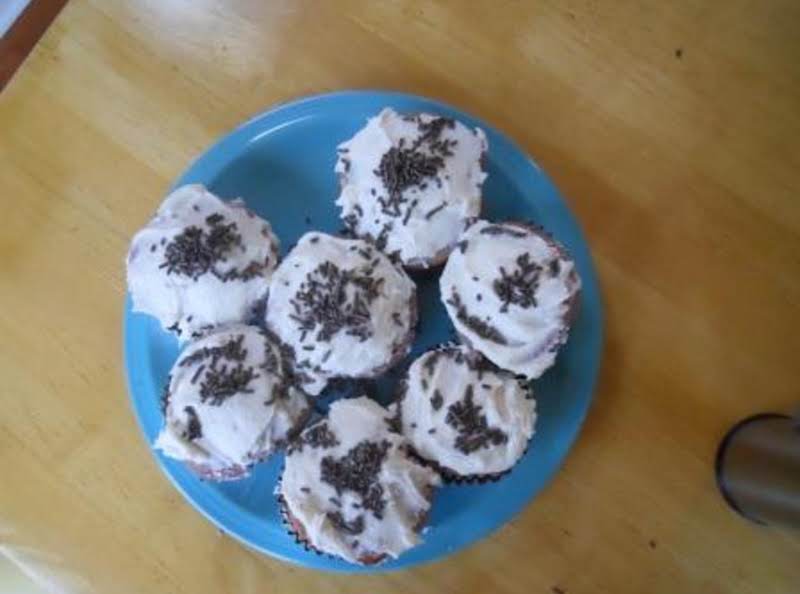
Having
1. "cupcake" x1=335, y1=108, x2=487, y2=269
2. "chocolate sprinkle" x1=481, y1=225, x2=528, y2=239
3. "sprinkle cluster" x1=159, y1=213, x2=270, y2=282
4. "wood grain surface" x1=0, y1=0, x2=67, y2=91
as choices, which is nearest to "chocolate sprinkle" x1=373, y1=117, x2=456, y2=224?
"cupcake" x1=335, y1=108, x2=487, y2=269

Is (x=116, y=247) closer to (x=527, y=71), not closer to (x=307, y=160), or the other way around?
(x=307, y=160)

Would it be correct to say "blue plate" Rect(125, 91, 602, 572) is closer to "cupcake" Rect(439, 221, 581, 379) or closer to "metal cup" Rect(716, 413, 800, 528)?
"cupcake" Rect(439, 221, 581, 379)

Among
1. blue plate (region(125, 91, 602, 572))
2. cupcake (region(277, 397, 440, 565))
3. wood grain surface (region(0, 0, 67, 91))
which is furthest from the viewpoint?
wood grain surface (region(0, 0, 67, 91))

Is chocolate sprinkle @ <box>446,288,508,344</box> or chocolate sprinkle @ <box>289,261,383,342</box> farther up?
chocolate sprinkle @ <box>446,288,508,344</box>

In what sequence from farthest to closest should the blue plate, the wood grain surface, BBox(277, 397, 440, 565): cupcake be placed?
the wood grain surface
the blue plate
BBox(277, 397, 440, 565): cupcake

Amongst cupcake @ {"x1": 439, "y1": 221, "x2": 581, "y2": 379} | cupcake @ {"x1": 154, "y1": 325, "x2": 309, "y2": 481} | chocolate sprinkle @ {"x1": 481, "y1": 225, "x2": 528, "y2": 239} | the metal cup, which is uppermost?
chocolate sprinkle @ {"x1": 481, "y1": 225, "x2": 528, "y2": 239}
